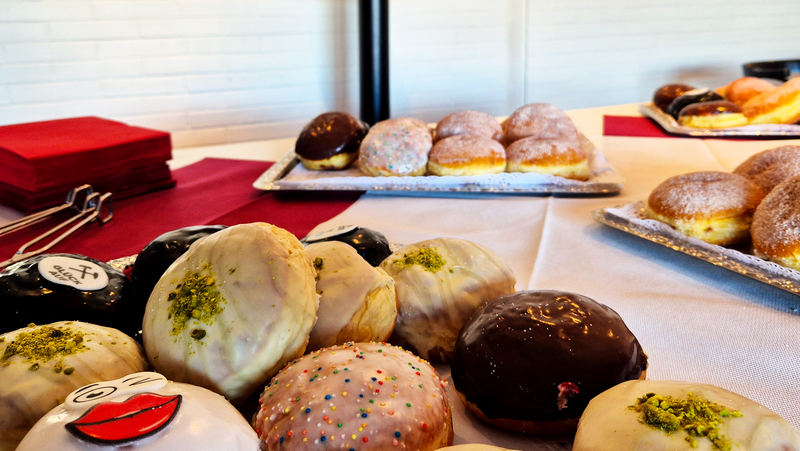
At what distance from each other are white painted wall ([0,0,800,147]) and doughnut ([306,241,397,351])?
6.94ft

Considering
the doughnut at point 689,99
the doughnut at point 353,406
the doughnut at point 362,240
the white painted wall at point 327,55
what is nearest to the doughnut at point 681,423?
the doughnut at point 353,406

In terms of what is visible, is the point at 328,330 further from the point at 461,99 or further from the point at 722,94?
the point at 461,99

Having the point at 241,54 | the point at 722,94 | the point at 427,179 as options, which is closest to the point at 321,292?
the point at 427,179

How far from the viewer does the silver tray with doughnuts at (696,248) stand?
75cm

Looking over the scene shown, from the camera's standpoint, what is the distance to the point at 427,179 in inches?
50.6

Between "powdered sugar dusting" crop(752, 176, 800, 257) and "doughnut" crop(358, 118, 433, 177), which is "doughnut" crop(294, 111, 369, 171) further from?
"powdered sugar dusting" crop(752, 176, 800, 257)

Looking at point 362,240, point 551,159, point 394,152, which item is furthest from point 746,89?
point 362,240

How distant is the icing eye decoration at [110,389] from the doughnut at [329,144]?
995mm

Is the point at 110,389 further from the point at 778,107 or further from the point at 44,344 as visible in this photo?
the point at 778,107

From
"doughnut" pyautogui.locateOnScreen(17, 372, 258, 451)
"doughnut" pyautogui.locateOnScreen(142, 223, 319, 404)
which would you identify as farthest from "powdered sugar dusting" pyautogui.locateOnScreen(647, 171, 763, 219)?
"doughnut" pyautogui.locateOnScreen(17, 372, 258, 451)

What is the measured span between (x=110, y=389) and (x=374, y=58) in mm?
2042

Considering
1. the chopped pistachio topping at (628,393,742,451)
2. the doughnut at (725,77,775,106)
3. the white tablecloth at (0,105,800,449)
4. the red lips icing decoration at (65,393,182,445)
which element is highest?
the doughnut at (725,77,775,106)

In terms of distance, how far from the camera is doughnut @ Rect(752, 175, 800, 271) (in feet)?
2.48

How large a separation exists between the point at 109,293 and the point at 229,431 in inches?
10.3
